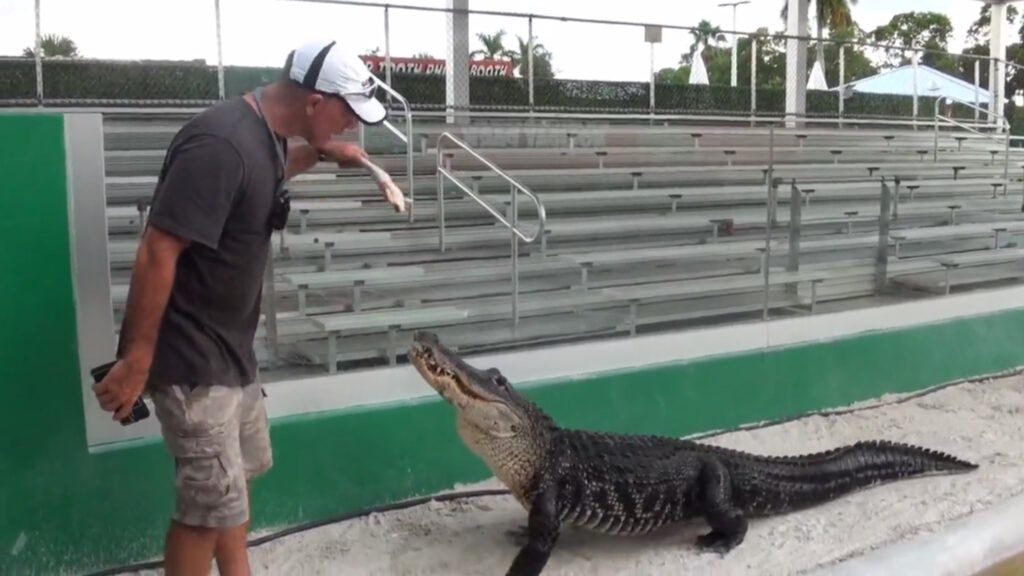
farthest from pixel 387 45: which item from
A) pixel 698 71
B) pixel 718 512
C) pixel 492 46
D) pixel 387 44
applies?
pixel 718 512

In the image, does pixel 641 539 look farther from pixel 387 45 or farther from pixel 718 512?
pixel 387 45

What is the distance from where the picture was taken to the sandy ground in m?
3.42

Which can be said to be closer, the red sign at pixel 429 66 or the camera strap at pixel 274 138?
the camera strap at pixel 274 138

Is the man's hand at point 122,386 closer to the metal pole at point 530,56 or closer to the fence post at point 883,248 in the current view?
the fence post at point 883,248

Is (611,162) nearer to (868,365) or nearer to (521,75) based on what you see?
(521,75)

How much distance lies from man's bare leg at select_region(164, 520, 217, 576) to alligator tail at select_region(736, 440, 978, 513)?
2010 millimetres

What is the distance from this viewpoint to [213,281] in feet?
8.12

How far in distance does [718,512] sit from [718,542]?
4.2 inches

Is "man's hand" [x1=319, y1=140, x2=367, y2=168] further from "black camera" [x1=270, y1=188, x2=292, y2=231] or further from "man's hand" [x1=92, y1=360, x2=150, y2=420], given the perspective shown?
"man's hand" [x1=92, y1=360, x2=150, y2=420]

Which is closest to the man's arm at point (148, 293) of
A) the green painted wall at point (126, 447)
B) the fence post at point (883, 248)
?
the green painted wall at point (126, 447)

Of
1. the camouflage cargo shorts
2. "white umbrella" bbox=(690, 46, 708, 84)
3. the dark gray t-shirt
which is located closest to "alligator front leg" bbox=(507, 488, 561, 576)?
the camouflage cargo shorts

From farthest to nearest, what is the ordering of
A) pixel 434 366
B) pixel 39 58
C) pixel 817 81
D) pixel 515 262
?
pixel 817 81
pixel 39 58
pixel 515 262
pixel 434 366

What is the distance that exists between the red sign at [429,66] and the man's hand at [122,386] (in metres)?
5.26

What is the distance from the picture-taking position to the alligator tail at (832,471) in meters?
3.82
